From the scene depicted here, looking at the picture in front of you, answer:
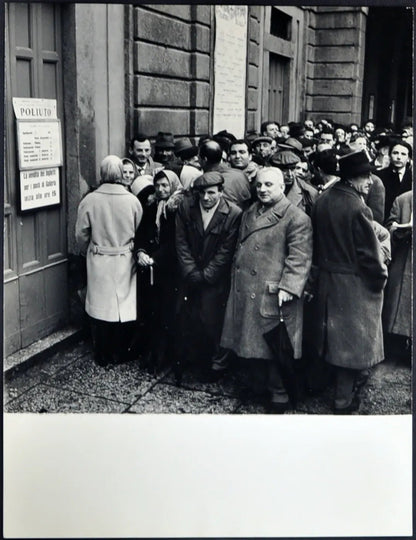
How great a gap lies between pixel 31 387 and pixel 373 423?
2.19 metres

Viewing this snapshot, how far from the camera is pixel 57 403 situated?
4.56m

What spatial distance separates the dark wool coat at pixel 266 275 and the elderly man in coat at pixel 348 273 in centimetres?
13

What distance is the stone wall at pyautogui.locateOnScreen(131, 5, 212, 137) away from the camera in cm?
499

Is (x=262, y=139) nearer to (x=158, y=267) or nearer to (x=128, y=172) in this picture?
(x=128, y=172)

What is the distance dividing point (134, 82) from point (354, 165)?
168cm

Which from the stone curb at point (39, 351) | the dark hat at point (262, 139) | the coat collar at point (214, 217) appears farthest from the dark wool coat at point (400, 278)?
the stone curb at point (39, 351)

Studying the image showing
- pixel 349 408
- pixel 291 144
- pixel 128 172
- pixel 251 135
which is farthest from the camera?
pixel 251 135

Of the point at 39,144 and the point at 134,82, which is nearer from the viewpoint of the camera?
the point at 39,144

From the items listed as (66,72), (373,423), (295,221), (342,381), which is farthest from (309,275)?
(66,72)

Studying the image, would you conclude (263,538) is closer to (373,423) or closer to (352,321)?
(373,423)

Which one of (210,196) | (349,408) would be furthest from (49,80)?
(349,408)

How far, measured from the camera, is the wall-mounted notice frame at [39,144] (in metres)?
4.52

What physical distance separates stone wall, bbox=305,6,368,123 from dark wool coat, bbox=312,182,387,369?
126cm

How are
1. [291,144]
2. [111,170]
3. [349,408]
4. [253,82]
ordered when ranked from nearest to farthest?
[349,408] → [111,170] → [291,144] → [253,82]
